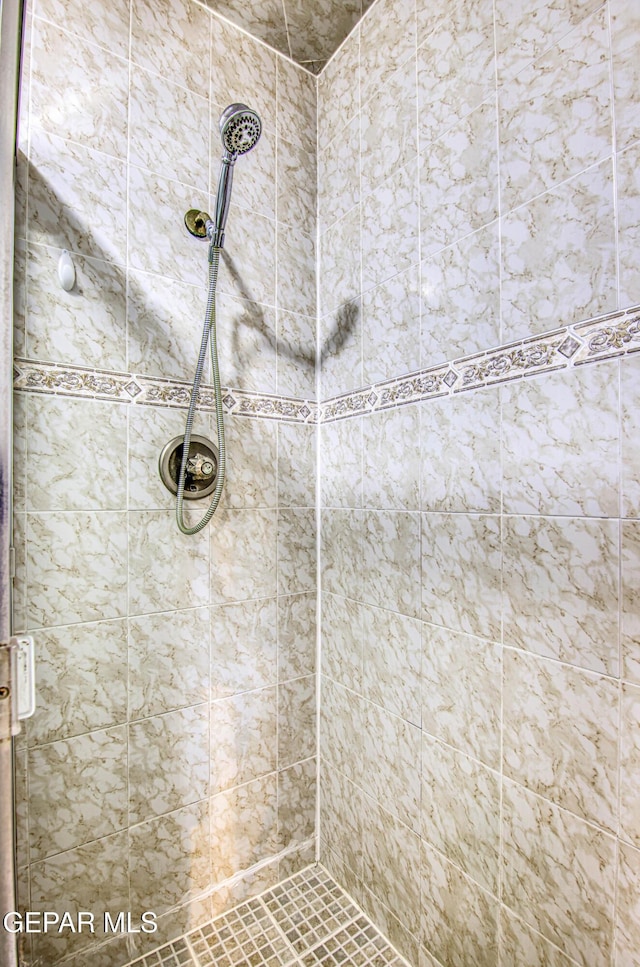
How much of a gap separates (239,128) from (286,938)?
2054 mm

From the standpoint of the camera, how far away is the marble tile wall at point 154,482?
1041 mm

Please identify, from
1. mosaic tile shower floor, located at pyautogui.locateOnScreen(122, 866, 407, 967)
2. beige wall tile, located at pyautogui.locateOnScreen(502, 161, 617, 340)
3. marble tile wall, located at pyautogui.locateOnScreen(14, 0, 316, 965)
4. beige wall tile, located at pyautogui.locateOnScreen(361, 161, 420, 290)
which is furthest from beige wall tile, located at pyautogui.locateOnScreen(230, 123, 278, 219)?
mosaic tile shower floor, located at pyautogui.locateOnScreen(122, 866, 407, 967)

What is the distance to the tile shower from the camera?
798 millimetres

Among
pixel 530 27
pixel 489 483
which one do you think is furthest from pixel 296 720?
pixel 530 27

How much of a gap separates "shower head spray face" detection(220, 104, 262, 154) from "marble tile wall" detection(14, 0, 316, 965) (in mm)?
291

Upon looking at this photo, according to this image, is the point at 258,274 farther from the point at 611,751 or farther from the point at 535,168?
the point at 611,751

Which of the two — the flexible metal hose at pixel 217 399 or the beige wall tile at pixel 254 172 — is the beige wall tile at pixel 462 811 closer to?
the flexible metal hose at pixel 217 399

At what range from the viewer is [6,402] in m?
0.41

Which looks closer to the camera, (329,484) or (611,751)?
(611,751)

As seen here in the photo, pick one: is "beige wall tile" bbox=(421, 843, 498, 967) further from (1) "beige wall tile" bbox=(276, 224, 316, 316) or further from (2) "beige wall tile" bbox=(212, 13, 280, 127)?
(2) "beige wall tile" bbox=(212, 13, 280, 127)

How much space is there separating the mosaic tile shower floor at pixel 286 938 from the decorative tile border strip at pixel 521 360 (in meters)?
1.45

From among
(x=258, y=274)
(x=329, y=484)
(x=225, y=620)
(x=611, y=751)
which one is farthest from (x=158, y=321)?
(x=611, y=751)

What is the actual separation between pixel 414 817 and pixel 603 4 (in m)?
1.74

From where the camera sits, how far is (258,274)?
4.57ft
